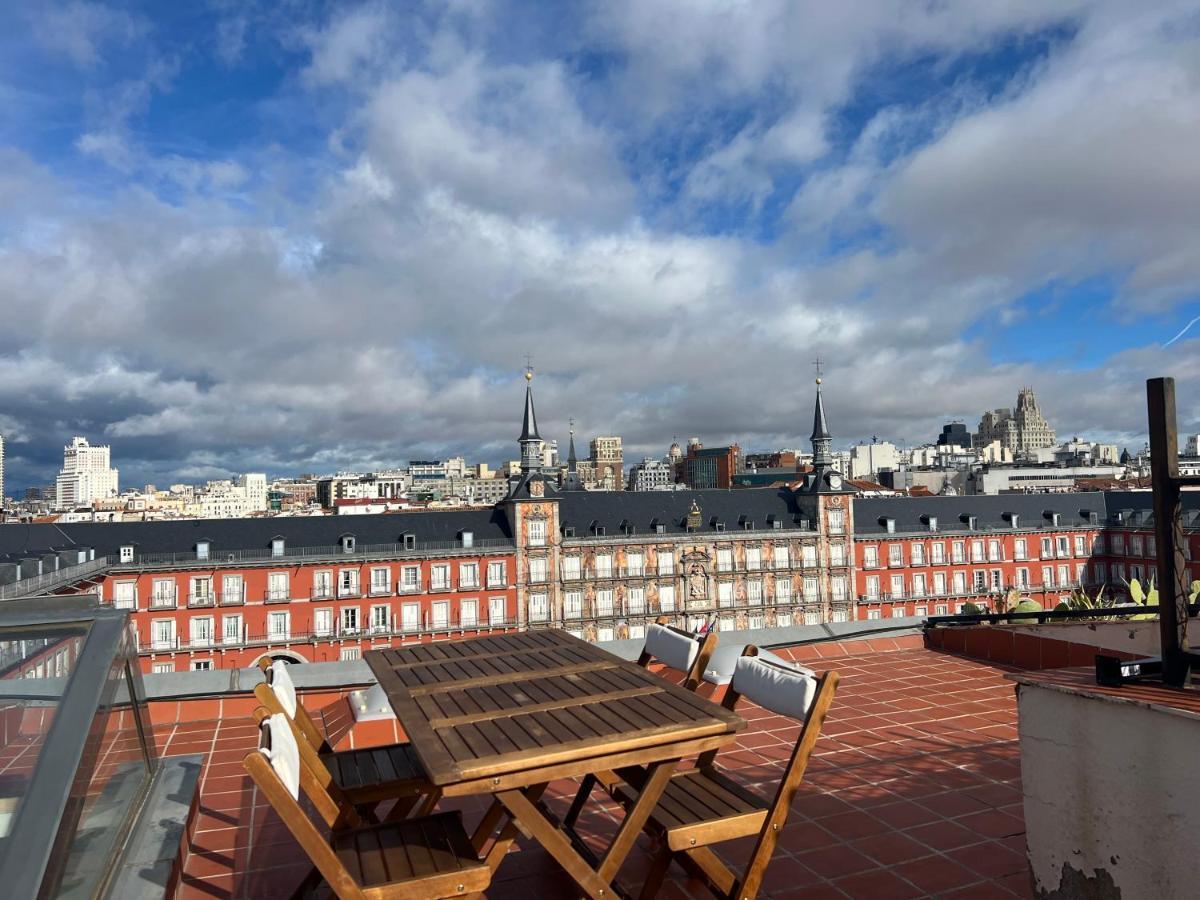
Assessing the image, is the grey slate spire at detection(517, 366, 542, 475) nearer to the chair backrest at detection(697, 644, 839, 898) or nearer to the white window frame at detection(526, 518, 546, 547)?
the white window frame at detection(526, 518, 546, 547)

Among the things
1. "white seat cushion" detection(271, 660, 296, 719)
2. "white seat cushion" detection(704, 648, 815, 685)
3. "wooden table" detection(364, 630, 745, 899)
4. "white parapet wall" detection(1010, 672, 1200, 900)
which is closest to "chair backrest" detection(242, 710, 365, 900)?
"wooden table" detection(364, 630, 745, 899)

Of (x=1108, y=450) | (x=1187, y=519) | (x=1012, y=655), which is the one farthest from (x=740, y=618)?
(x=1108, y=450)

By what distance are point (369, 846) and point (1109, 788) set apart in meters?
2.71

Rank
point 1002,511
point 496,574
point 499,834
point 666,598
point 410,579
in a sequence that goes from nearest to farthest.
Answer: point 499,834 < point 410,579 < point 496,574 < point 666,598 < point 1002,511

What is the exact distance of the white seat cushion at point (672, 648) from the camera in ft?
14.6

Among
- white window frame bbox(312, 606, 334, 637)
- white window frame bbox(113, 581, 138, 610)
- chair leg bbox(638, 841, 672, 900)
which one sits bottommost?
white window frame bbox(312, 606, 334, 637)

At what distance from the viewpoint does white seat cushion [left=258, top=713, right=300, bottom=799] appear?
8.95 feet

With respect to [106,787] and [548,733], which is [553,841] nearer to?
[548,733]

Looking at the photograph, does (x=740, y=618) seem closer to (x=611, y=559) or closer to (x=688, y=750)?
(x=611, y=559)

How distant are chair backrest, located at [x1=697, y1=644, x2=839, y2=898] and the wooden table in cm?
38

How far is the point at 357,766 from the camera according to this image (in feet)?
12.4

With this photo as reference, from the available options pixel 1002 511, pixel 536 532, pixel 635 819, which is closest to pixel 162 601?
pixel 536 532

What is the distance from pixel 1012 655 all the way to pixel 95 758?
25.9ft

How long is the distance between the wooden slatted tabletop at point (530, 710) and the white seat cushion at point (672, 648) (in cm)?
56
